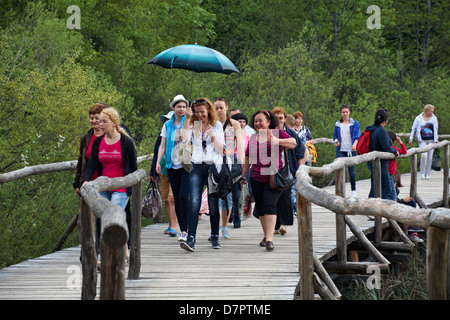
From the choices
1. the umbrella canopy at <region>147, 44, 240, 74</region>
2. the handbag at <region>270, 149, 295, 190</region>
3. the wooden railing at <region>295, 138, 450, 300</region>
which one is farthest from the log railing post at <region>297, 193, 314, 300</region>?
the umbrella canopy at <region>147, 44, 240, 74</region>

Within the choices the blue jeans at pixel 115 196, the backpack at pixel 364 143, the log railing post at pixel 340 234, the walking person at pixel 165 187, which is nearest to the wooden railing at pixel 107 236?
the blue jeans at pixel 115 196

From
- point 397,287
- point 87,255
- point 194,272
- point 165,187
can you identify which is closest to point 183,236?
point 165,187

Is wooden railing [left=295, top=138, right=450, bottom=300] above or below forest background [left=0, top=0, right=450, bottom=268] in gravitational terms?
below

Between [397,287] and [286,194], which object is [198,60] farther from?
[397,287]

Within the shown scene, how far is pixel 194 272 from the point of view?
275 inches

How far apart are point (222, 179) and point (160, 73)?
18.3 m

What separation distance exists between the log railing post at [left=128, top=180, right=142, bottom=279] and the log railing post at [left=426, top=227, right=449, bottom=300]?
10.9 ft

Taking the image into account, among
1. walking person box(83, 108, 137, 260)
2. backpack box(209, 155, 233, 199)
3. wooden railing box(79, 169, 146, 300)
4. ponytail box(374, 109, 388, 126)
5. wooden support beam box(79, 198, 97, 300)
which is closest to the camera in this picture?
wooden railing box(79, 169, 146, 300)

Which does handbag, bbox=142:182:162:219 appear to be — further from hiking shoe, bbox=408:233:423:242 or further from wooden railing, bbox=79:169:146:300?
hiking shoe, bbox=408:233:423:242

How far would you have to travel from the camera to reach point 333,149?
65.6ft

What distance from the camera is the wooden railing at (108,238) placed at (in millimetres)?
3695

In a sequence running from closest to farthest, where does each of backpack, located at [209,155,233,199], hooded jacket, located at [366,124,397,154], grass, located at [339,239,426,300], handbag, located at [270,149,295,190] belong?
backpack, located at [209,155,233,199]
handbag, located at [270,149,295,190]
grass, located at [339,239,426,300]
hooded jacket, located at [366,124,397,154]

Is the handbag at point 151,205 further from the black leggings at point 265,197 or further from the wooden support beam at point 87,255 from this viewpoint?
the wooden support beam at point 87,255

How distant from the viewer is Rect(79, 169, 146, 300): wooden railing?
3.70 metres
